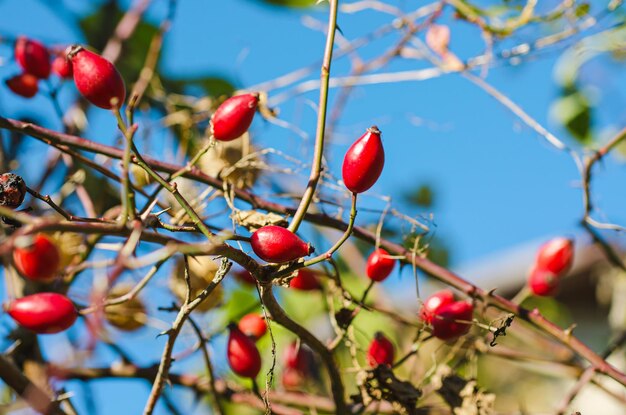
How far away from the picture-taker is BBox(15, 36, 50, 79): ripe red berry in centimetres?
144

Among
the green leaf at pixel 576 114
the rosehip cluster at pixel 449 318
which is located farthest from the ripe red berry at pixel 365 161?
the green leaf at pixel 576 114

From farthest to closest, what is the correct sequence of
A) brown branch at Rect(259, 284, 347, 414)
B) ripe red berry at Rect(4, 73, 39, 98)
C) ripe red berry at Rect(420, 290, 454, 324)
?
ripe red berry at Rect(4, 73, 39, 98), ripe red berry at Rect(420, 290, 454, 324), brown branch at Rect(259, 284, 347, 414)

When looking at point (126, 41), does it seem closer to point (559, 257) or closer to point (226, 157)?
point (226, 157)

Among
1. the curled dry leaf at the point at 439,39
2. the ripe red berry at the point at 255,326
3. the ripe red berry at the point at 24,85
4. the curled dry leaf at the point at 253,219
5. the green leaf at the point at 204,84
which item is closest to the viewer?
the curled dry leaf at the point at 253,219

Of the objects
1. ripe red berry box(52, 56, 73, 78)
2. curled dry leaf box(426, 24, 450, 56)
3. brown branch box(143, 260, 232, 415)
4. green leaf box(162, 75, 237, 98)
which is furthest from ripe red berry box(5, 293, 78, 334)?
green leaf box(162, 75, 237, 98)

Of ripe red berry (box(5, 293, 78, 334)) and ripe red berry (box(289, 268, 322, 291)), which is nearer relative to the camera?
ripe red berry (box(5, 293, 78, 334))

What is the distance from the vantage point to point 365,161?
2.92ft

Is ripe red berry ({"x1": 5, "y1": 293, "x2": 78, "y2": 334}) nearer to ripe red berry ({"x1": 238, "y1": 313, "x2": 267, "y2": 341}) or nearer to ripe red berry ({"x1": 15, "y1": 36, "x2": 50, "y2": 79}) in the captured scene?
ripe red berry ({"x1": 238, "y1": 313, "x2": 267, "y2": 341})

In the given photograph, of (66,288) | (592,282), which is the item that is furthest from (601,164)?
(592,282)

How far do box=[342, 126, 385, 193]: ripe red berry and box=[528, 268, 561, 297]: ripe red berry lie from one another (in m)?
0.63

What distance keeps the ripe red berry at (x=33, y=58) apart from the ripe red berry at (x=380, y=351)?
0.76 meters

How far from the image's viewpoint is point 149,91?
6.63ft

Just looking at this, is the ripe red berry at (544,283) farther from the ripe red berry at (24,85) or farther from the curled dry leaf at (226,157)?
the ripe red berry at (24,85)

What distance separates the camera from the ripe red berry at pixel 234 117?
103cm
